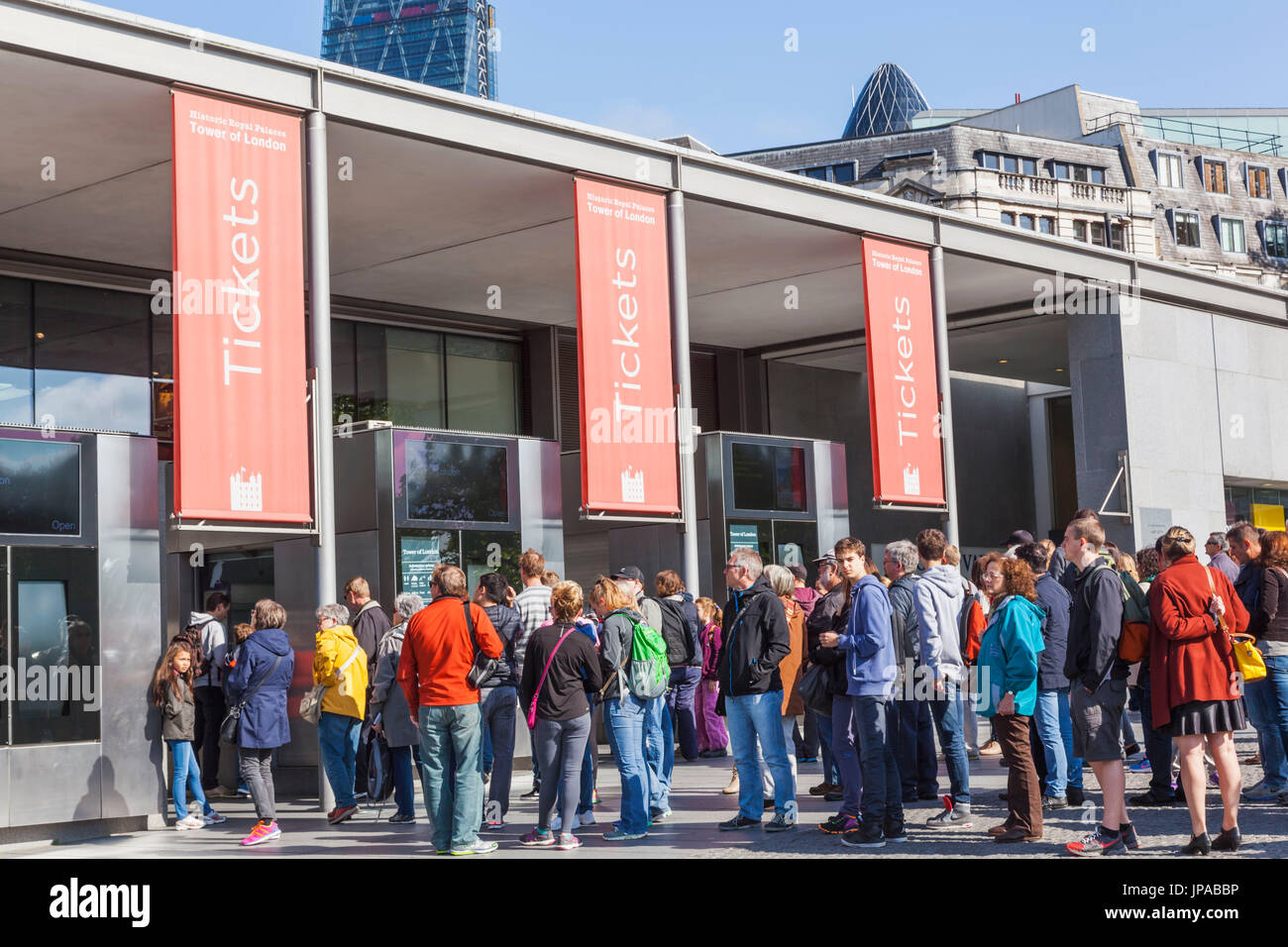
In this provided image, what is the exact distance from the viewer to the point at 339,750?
11.2 m

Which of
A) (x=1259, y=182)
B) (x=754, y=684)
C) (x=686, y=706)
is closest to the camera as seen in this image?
(x=754, y=684)

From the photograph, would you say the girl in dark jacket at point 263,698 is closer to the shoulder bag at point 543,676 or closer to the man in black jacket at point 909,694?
the shoulder bag at point 543,676

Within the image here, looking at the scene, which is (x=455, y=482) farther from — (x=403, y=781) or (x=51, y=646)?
(x=51, y=646)

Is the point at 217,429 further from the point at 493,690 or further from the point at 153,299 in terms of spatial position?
the point at 153,299

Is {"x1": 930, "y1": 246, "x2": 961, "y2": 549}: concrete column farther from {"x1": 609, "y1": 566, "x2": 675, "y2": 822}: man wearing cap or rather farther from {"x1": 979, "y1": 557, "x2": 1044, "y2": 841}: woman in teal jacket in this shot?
{"x1": 979, "y1": 557, "x2": 1044, "y2": 841}: woman in teal jacket

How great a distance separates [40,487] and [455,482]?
16.2ft

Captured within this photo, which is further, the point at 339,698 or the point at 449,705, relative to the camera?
the point at 339,698

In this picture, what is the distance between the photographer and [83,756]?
11031 mm

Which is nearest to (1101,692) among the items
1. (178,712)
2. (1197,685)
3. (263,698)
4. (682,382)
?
(1197,685)

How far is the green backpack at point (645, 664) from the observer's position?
9.69 m

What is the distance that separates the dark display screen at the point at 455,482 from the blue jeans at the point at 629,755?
5.68 meters

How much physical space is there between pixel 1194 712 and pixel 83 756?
26.1ft

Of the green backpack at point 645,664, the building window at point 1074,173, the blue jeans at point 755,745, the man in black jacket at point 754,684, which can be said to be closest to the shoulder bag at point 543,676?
the green backpack at point 645,664

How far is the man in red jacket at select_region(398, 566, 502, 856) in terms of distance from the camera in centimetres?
910
